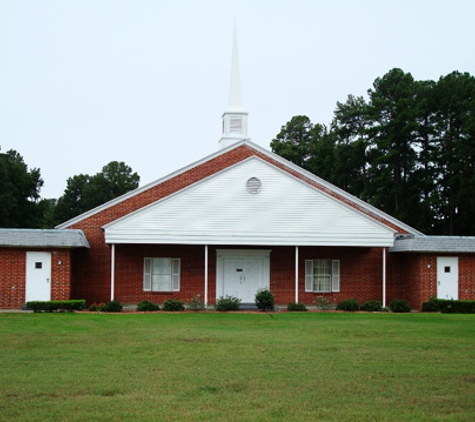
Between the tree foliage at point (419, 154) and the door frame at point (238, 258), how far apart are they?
60.1ft

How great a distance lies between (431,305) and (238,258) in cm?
830

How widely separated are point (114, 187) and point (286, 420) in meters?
81.3

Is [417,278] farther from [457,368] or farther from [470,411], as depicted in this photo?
[470,411]

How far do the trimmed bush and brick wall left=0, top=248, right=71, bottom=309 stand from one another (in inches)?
45.2

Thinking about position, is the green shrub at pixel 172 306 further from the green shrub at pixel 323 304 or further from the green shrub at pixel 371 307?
the green shrub at pixel 371 307

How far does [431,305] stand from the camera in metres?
29.6

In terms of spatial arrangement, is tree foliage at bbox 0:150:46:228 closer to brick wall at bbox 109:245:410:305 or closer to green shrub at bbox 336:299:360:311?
brick wall at bbox 109:245:410:305

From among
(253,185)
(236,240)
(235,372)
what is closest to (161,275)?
(236,240)

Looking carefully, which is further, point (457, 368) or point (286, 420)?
point (457, 368)

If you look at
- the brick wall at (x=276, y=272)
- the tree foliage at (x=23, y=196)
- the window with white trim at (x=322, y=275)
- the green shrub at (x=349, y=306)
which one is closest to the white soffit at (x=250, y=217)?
the green shrub at (x=349, y=306)

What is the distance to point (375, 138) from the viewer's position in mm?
55156

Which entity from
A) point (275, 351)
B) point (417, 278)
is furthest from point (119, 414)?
point (417, 278)

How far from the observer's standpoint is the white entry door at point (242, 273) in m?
32.2

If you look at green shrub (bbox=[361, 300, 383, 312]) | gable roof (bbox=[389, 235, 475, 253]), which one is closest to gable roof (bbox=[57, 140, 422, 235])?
gable roof (bbox=[389, 235, 475, 253])
